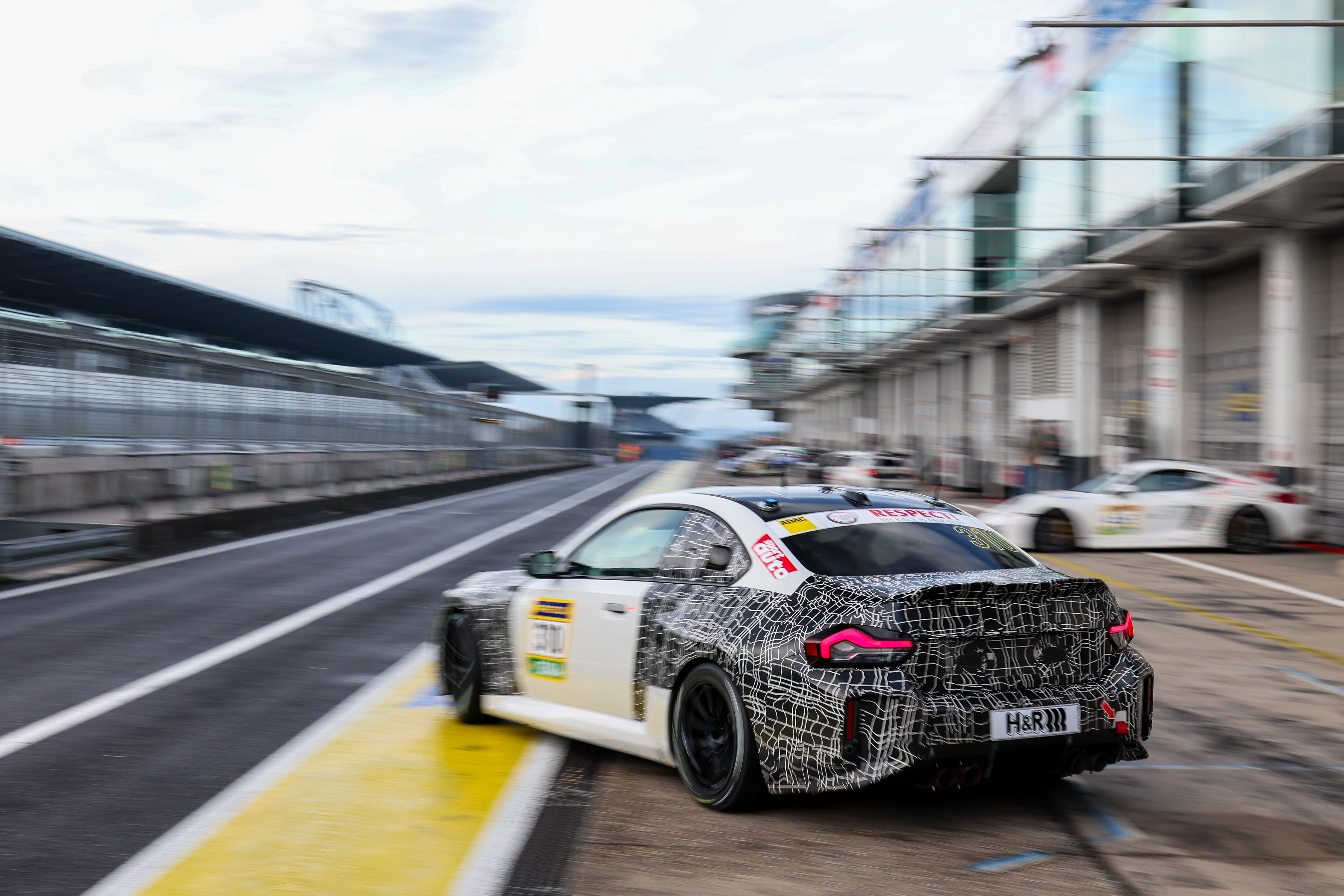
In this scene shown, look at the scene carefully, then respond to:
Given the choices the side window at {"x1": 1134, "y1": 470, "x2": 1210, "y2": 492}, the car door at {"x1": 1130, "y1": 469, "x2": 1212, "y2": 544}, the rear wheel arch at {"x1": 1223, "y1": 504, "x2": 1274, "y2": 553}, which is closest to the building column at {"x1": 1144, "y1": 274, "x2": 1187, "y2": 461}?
the rear wheel arch at {"x1": 1223, "y1": 504, "x2": 1274, "y2": 553}

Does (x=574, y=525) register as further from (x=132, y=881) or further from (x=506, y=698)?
(x=132, y=881)

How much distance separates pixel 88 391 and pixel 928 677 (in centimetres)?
1539

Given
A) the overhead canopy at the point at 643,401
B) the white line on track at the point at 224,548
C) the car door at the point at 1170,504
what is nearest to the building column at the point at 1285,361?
the car door at the point at 1170,504

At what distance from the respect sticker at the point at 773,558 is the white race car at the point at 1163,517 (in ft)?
40.9

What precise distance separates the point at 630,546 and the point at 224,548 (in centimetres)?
1247

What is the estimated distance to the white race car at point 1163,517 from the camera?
1714cm

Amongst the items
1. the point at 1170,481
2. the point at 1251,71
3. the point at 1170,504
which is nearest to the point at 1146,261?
the point at 1251,71

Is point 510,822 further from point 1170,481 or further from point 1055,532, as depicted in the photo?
point 1170,481

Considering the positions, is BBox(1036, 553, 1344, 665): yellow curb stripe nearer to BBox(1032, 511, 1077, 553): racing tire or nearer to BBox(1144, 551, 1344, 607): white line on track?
BBox(1032, 511, 1077, 553): racing tire

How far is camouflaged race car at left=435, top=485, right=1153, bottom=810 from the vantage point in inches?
178

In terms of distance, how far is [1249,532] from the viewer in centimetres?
1725

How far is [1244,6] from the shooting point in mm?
22797

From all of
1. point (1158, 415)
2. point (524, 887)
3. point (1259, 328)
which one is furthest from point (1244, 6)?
point (524, 887)

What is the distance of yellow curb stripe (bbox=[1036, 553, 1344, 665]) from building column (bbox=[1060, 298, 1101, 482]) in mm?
18063
